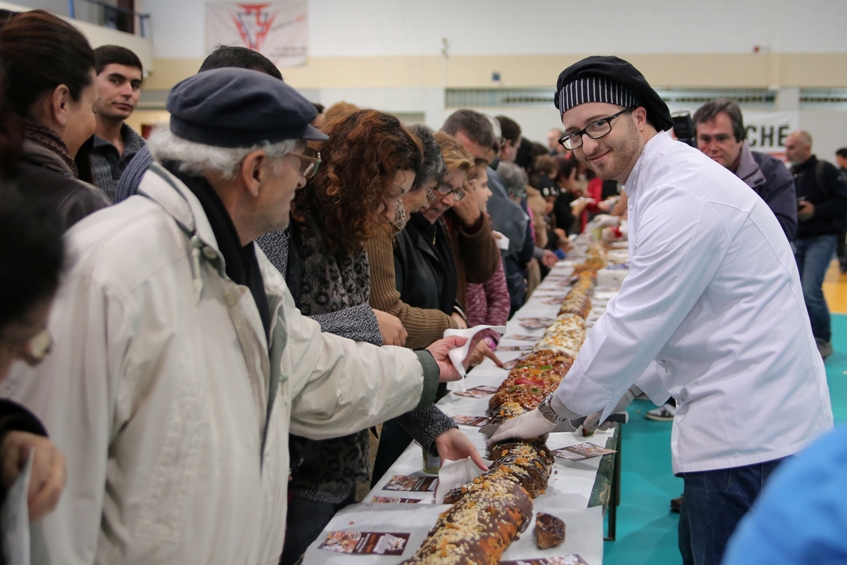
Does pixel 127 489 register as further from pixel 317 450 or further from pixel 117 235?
pixel 317 450

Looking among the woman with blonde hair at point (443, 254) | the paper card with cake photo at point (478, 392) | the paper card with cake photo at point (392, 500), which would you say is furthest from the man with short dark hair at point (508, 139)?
the paper card with cake photo at point (392, 500)

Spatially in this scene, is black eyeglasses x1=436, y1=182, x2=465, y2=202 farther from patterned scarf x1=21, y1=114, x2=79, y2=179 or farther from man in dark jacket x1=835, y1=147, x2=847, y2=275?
man in dark jacket x1=835, y1=147, x2=847, y2=275

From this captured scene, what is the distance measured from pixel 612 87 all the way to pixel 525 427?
99 cm

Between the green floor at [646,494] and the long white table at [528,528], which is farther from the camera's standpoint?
the green floor at [646,494]

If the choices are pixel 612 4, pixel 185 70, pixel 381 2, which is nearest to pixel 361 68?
pixel 381 2

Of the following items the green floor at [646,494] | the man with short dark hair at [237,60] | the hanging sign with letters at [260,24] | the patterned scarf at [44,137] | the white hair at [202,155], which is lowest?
the green floor at [646,494]

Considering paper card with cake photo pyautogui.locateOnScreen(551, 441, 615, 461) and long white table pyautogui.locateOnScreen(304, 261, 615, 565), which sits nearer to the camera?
long white table pyautogui.locateOnScreen(304, 261, 615, 565)

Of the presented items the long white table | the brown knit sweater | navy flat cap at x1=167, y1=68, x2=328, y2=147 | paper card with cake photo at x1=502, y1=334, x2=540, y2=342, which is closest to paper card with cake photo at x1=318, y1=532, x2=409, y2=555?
the long white table

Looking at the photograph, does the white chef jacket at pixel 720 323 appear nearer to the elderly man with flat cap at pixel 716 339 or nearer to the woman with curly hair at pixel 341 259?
the elderly man with flat cap at pixel 716 339

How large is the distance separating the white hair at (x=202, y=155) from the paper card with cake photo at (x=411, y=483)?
1.14 metres

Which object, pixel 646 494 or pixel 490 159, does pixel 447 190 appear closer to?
pixel 490 159

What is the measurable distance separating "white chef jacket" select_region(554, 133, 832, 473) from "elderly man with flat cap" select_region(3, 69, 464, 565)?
836mm

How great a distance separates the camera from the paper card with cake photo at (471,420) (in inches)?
102

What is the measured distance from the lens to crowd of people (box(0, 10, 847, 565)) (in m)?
1.03
